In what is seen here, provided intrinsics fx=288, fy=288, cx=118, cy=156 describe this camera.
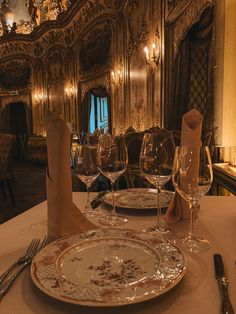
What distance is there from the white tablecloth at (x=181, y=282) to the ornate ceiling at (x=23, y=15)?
10589 millimetres

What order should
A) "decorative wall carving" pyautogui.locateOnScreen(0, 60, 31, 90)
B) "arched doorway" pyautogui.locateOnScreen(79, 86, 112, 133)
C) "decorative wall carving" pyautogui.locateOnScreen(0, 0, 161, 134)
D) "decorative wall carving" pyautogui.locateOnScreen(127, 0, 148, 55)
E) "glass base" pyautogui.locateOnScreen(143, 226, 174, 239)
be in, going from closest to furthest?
"glass base" pyautogui.locateOnScreen(143, 226, 174, 239) → "decorative wall carving" pyautogui.locateOnScreen(127, 0, 148, 55) → "decorative wall carving" pyautogui.locateOnScreen(0, 0, 161, 134) → "arched doorway" pyautogui.locateOnScreen(79, 86, 112, 133) → "decorative wall carving" pyautogui.locateOnScreen(0, 60, 31, 90)

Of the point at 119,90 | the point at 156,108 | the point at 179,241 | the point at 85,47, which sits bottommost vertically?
the point at 179,241

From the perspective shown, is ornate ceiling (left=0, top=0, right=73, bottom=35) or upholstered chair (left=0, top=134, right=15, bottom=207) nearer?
upholstered chair (left=0, top=134, right=15, bottom=207)

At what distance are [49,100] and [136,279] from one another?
10624 millimetres

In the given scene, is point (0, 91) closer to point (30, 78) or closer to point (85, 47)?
point (30, 78)

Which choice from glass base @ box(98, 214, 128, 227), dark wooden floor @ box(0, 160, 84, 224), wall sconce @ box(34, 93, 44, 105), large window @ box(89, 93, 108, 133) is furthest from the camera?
wall sconce @ box(34, 93, 44, 105)

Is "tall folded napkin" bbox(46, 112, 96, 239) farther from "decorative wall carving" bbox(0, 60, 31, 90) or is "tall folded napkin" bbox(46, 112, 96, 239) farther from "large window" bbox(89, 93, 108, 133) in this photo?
"decorative wall carving" bbox(0, 60, 31, 90)

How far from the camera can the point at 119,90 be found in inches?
270

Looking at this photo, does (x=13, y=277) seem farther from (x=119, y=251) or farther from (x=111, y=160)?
(x=111, y=160)

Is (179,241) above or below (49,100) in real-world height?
below

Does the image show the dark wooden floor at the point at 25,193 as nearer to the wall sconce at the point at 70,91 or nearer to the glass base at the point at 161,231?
the glass base at the point at 161,231

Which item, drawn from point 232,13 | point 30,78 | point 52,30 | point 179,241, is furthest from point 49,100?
point 179,241

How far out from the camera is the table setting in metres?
0.53

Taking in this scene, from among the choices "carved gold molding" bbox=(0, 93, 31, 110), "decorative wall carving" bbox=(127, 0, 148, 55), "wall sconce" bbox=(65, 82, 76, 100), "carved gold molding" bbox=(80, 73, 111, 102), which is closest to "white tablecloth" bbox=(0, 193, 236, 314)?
"decorative wall carving" bbox=(127, 0, 148, 55)
